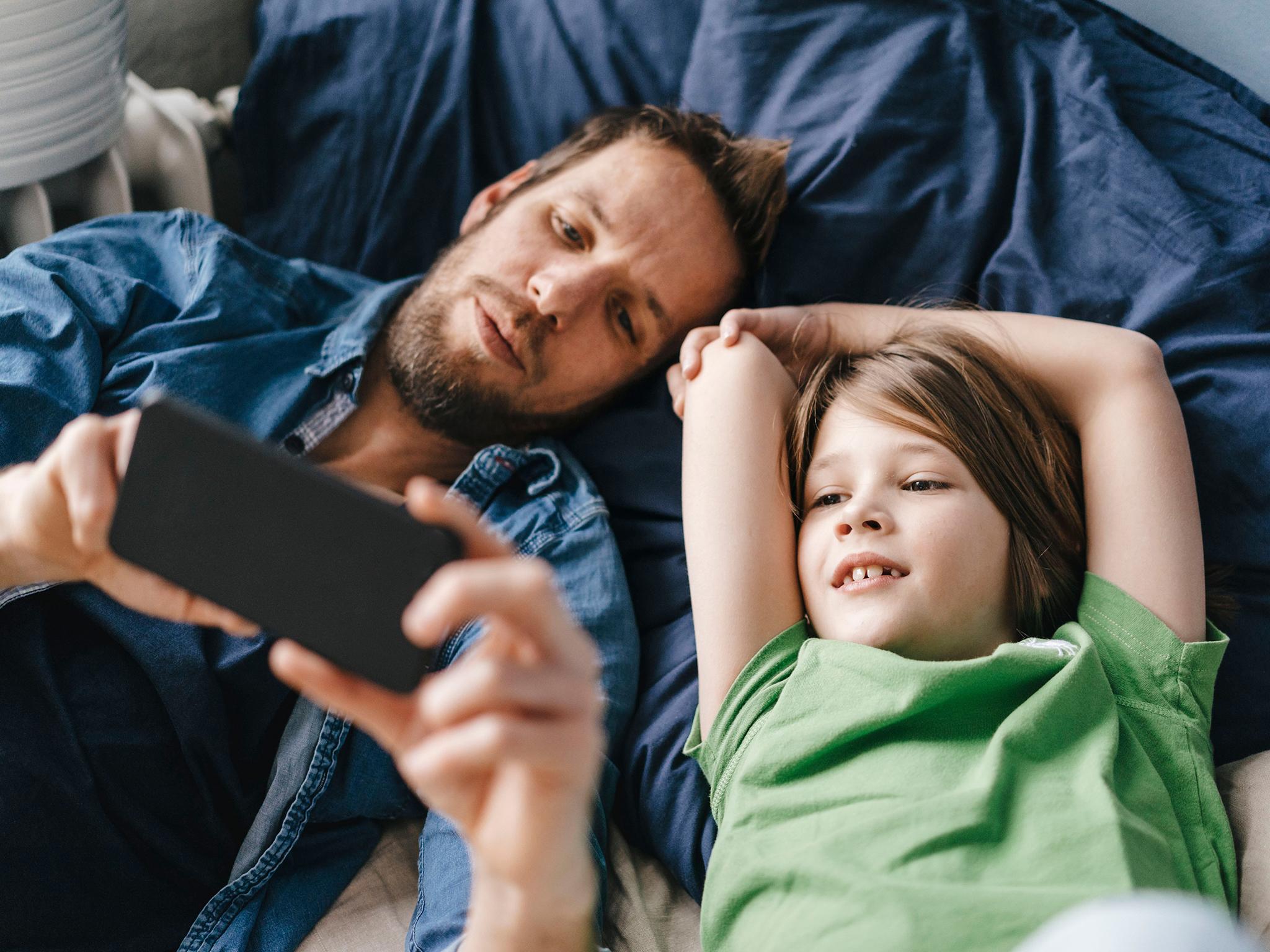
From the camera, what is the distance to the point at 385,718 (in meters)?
0.59

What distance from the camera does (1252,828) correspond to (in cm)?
92

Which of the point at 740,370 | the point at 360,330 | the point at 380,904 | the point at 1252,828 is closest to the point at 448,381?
the point at 360,330

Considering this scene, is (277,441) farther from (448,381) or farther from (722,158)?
(722,158)

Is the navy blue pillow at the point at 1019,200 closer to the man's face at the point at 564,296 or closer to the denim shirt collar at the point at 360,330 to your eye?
the man's face at the point at 564,296

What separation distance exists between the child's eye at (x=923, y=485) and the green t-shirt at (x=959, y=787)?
0.54 feet

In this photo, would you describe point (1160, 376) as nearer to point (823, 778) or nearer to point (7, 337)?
point (823, 778)

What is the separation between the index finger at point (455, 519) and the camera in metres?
0.56

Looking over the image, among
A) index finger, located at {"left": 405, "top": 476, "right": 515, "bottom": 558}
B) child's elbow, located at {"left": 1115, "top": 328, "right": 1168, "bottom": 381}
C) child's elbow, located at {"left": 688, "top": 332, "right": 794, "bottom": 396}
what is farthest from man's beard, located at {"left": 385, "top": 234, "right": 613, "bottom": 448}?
index finger, located at {"left": 405, "top": 476, "right": 515, "bottom": 558}

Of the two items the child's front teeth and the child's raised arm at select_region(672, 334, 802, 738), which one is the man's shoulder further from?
the child's front teeth

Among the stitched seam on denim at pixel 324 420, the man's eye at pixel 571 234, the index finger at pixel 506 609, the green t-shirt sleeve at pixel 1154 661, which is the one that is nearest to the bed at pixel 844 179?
the green t-shirt sleeve at pixel 1154 661

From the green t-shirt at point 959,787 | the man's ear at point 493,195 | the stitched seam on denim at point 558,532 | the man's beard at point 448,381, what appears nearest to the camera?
the green t-shirt at point 959,787

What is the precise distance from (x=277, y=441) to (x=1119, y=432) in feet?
3.21

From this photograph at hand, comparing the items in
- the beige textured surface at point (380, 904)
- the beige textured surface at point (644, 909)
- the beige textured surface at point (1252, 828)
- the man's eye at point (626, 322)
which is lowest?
the beige textured surface at point (380, 904)

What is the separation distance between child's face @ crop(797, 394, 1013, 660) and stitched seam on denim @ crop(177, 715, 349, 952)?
1.66 ft
